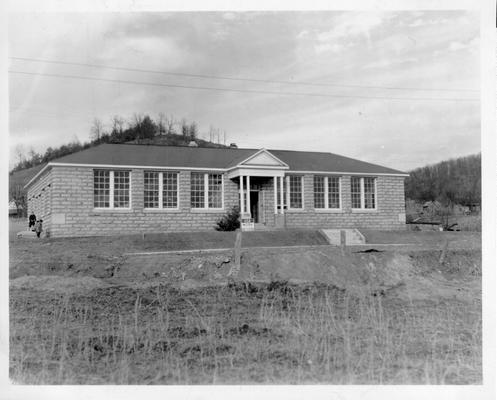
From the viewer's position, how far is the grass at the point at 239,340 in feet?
25.6

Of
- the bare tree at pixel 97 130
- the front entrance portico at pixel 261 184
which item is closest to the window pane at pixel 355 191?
the front entrance portico at pixel 261 184

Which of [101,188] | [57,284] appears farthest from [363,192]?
[57,284]

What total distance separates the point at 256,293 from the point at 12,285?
21.2 feet

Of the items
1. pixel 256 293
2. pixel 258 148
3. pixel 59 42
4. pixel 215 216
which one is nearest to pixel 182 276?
pixel 256 293

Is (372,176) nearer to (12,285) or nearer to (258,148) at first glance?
(258,148)

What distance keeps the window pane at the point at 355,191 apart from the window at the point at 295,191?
324 cm

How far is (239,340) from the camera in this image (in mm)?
8969

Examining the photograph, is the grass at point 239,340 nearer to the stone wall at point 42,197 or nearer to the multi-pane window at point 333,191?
the stone wall at point 42,197

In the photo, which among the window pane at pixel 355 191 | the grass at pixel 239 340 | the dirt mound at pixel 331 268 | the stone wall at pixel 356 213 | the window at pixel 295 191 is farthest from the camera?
the window pane at pixel 355 191

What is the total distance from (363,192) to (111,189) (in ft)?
47.2

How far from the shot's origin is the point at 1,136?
8688 mm

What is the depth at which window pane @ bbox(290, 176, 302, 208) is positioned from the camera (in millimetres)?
29219

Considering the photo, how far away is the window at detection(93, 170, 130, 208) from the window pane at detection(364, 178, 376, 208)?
13742 millimetres

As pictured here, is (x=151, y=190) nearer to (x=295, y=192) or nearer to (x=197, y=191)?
(x=197, y=191)
